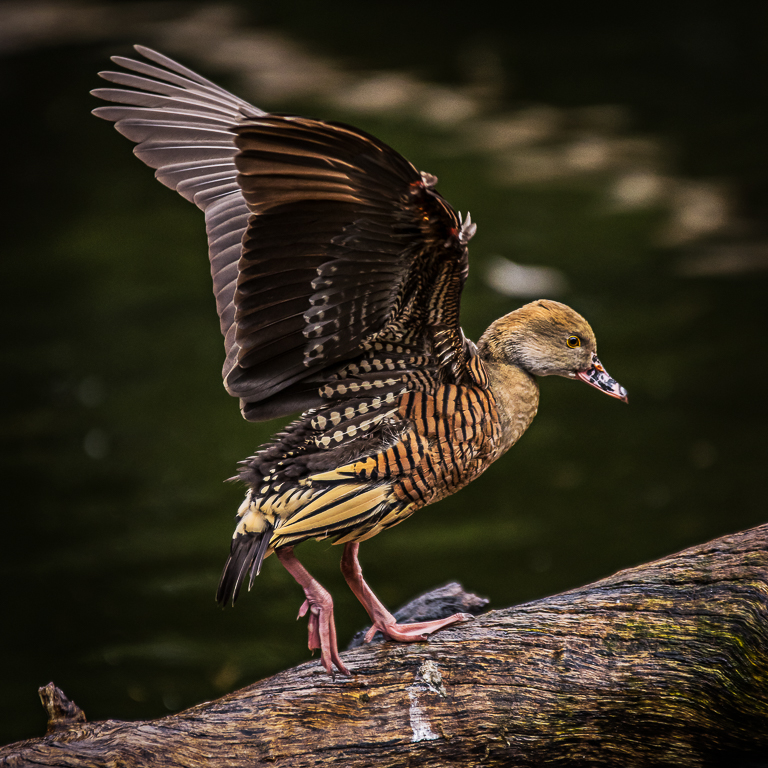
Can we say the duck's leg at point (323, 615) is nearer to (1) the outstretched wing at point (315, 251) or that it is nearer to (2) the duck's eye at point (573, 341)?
(1) the outstretched wing at point (315, 251)

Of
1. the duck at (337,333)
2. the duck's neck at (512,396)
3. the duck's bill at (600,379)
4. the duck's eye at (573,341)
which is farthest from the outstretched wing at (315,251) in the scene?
the duck's bill at (600,379)

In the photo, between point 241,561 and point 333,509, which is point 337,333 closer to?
point 333,509

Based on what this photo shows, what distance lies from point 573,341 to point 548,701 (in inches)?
51.9

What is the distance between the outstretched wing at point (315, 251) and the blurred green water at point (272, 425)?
337 centimetres

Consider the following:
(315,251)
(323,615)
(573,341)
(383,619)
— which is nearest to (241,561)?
(323,615)

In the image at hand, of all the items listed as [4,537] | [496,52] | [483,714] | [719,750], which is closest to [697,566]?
[719,750]

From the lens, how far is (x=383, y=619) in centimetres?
374

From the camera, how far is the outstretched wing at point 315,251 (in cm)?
292

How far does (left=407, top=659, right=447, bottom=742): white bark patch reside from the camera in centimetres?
339

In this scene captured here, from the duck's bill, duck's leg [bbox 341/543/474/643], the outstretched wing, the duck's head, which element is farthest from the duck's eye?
duck's leg [bbox 341/543/474/643]

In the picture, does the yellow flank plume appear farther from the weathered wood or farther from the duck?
the weathered wood

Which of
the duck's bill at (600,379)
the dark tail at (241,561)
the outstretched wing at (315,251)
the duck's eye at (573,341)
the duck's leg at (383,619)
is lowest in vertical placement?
the duck's leg at (383,619)

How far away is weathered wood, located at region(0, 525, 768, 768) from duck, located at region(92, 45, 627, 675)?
0.65 feet

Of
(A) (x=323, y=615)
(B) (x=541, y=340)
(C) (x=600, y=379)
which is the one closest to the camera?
(A) (x=323, y=615)
